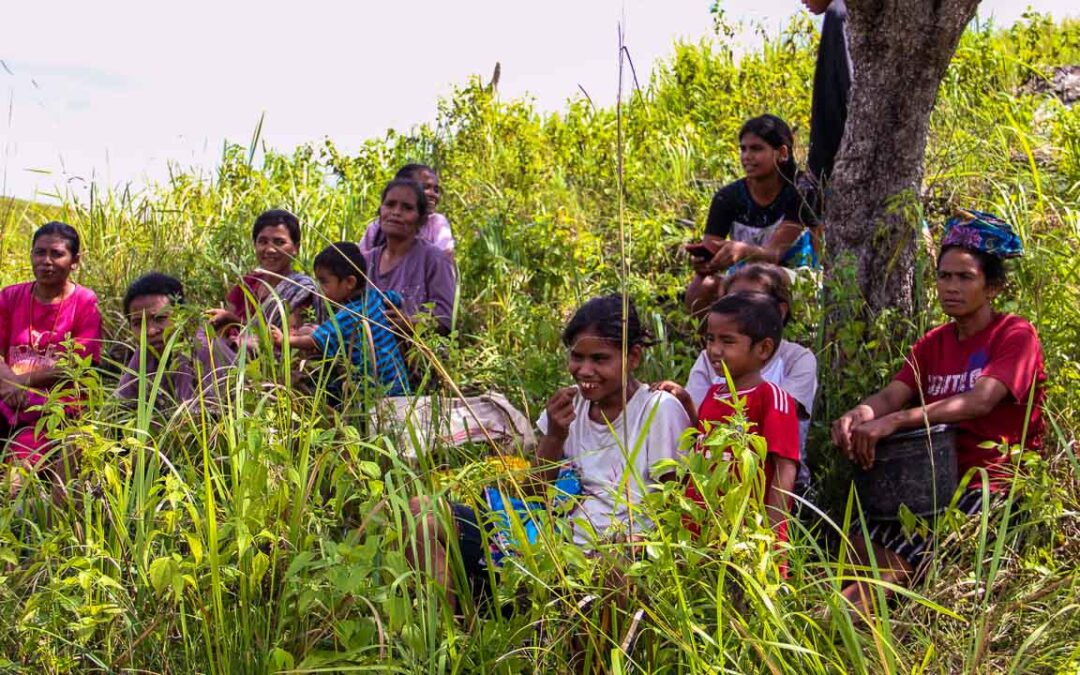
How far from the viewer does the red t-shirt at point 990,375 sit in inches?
159

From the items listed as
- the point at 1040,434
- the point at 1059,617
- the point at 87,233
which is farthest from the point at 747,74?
the point at 1059,617

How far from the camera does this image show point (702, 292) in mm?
5496

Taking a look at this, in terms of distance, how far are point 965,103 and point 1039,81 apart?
1.49 meters

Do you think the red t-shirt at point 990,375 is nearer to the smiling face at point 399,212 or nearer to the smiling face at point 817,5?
the smiling face at point 817,5

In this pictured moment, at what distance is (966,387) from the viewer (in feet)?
13.7

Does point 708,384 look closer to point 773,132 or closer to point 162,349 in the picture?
point 773,132

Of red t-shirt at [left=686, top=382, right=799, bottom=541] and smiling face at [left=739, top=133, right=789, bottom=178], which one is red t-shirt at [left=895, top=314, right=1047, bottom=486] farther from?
smiling face at [left=739, top=133, right=789, bottom=178]

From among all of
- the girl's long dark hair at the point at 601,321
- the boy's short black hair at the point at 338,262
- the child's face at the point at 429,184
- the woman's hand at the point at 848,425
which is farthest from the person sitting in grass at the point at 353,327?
the woman's hand at the point at 848,425

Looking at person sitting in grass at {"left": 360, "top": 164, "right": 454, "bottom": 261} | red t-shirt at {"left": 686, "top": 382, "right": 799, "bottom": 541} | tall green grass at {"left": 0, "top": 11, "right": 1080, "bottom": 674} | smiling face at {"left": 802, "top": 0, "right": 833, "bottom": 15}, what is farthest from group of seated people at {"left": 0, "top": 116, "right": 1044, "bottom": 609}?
smiling face at {"left": 802, "top": 0, "right": 833, "bottom": 15}

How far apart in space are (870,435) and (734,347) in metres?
0.51

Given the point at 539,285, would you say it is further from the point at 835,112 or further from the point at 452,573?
the point at 452,573

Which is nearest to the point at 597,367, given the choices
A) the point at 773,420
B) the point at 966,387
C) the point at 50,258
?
the point at 773,420

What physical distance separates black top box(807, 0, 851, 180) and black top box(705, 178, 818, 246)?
301mm

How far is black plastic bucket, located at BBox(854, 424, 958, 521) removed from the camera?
4012mm
